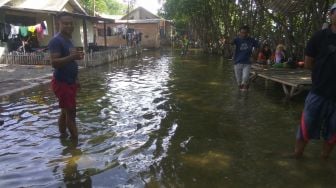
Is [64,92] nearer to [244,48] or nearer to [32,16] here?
[244,48]

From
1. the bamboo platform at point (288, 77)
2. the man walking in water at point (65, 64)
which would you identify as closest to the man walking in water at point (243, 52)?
the bamboo platform at point (288, 77)

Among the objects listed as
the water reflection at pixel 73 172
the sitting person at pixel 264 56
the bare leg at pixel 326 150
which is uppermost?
the sitting person at pixel 264 56

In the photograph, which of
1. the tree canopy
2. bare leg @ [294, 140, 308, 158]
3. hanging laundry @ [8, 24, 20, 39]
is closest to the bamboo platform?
the tree canopy

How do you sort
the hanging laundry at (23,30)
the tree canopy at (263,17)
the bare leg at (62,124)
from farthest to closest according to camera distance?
the hanging laundry at (23,30) < the tree canopy at (263,17) < the bare leg at (62,124)

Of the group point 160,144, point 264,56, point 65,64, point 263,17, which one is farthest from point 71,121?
point 263,17

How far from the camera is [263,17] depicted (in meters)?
22.1

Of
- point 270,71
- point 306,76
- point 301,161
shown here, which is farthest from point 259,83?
point 301,161

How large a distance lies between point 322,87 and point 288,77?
6.53 metres

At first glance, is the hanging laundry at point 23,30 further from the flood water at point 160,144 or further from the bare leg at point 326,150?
the bare leg at point 326,150

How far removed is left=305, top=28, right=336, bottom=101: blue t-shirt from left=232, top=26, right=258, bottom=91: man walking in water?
5443mm

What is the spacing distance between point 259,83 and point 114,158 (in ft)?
30.2

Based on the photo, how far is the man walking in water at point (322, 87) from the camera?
475 centimetres

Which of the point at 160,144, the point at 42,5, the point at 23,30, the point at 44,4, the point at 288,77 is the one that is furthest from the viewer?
the point at 44,4

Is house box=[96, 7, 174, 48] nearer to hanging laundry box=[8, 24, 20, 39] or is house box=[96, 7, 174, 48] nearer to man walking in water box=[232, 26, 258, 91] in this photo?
hanging laundry box=[8, 24, 20, 39]
